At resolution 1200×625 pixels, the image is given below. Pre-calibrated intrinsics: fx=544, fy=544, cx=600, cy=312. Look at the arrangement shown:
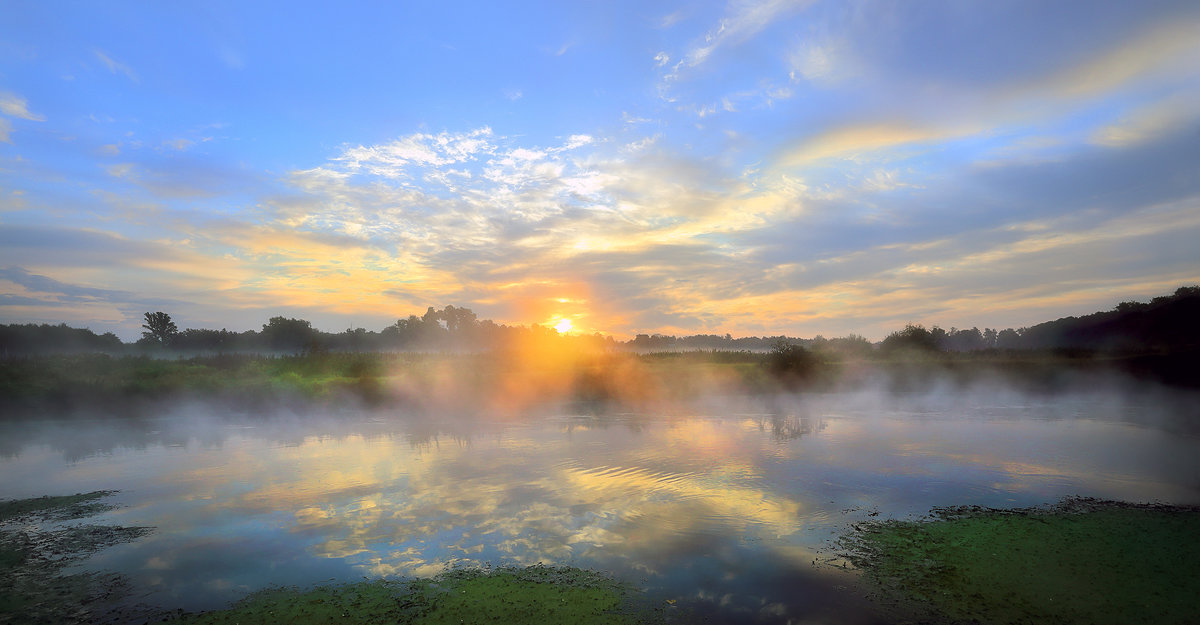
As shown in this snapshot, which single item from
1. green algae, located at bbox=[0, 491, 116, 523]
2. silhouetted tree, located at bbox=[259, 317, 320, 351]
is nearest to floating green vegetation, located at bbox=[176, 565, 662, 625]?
green algae, located at bbox=[0, 491, 116, 523]

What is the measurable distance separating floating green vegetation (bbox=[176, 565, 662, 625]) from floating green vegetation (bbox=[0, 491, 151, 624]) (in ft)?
5.88

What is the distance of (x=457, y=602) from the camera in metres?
Answer: 7.19

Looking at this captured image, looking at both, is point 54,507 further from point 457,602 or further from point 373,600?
point 457,602

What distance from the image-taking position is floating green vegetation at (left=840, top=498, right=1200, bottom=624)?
690cm

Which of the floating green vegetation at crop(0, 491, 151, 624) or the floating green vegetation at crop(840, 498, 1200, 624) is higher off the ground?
the floating green vegetation at crop(0, 491, 151, 624)

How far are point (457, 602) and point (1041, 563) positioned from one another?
8652mm

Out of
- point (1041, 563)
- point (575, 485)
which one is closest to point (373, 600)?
point (575, 485)

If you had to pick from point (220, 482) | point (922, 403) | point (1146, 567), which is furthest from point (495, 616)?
point (922, 403)

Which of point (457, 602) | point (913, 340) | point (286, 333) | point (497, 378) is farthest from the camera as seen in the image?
point (286, 333)

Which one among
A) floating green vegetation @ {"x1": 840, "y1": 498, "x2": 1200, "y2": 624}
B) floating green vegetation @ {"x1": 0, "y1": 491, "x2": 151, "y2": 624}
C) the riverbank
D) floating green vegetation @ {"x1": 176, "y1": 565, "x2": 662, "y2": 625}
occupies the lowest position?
floating green vegetation @ {"x1": 840, "y1": 498, "x2": 1200, "y2": 624}

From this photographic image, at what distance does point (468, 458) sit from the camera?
1683 cm

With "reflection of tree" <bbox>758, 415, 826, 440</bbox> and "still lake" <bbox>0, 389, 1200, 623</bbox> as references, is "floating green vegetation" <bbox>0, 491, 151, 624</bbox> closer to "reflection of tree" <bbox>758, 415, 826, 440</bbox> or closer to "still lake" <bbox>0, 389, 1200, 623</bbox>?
"still lake" <bbox>0, 389, 1200, 623</bbox>

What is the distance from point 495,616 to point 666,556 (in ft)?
10.4

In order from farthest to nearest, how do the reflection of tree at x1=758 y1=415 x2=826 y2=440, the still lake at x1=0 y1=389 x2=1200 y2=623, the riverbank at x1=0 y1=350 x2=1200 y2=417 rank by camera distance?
the riverbank at x1=0 y1=350 x2=1200 y2=417 < the reflection of tree at x1=758 y1=415 x2=826 y2=440 < the still lake at x1=0 y1=389 x2=1200 y2=623
